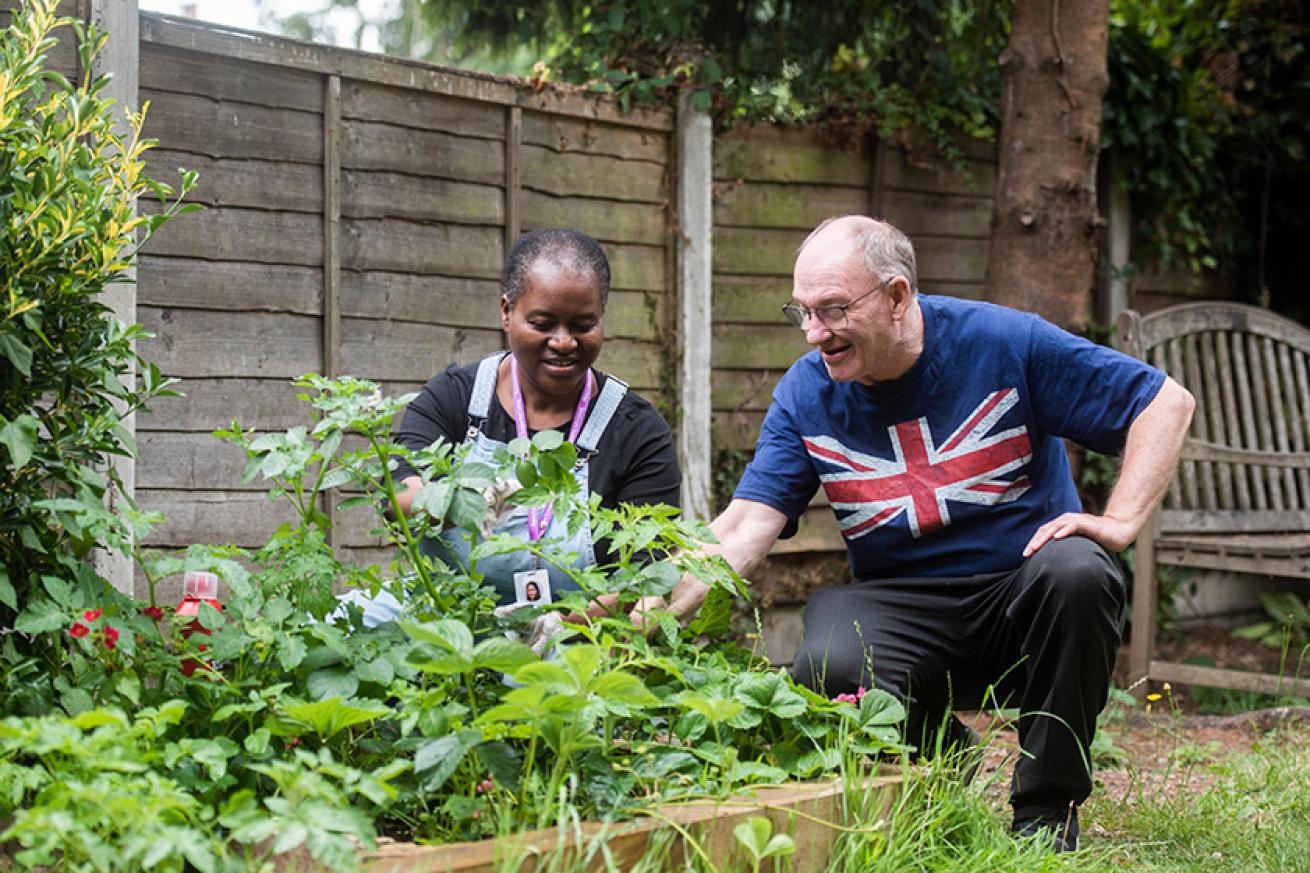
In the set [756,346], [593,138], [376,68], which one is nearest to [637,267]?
[593,138]

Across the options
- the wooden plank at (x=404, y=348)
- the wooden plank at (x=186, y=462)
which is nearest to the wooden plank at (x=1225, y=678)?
the wooden plank at (x=404, y=348)

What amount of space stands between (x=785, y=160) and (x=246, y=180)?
7.30 ft

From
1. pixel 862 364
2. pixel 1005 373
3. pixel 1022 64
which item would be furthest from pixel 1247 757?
pixel 1022 64

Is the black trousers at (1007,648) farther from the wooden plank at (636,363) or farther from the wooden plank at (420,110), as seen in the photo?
the wooden plank at (420,110)

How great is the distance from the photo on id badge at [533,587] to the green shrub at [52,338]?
102 cm

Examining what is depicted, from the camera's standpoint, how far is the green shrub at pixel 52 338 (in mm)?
2041

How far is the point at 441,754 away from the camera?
1.93 m

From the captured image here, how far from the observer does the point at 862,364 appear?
305 cm

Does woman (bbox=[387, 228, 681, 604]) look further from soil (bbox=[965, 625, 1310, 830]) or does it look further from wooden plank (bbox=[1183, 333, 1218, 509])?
wooden plank (bbox=[1183, 333, 1218, 509])

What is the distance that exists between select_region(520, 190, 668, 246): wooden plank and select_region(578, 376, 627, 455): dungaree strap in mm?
1524

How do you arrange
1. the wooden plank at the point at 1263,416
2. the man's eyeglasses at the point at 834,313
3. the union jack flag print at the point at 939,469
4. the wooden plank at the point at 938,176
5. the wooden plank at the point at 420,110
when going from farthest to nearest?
the wooden plank at the point at 938,176, the wooden plank at the point at 1263,416, the wooden plank at the point at 420,110, the union jack flag print at the point at 939,469, the man's eyeglasses at the point at 834,313

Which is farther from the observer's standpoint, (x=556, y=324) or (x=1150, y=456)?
(x=556, y=324)

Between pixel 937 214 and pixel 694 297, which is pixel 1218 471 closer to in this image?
pixel 937 214

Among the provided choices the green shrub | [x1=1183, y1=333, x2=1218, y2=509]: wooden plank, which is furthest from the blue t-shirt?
[x1=1183, y1=333, x2=1218, y2=509]: wooden plank
